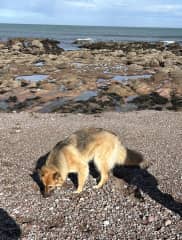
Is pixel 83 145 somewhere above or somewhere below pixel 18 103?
above

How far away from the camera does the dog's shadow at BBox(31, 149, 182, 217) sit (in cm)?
980

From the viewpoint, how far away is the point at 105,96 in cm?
2706

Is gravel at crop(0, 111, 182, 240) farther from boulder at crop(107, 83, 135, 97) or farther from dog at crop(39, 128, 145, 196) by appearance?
boulder at crop(107, 83, 135, 97)

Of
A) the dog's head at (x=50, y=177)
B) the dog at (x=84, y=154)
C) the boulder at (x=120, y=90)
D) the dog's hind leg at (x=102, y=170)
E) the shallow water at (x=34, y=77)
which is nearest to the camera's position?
the dog's head at (x=50, y=177)

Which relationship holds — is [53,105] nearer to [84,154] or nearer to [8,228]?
[84,154]

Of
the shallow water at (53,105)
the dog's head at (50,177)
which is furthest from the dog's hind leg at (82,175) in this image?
the shallow water at (53,105)

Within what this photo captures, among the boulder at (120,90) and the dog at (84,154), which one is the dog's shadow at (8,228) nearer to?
the dog at (84,154)

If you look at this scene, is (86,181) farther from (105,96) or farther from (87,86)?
(87,86)

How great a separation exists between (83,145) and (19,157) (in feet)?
13.9

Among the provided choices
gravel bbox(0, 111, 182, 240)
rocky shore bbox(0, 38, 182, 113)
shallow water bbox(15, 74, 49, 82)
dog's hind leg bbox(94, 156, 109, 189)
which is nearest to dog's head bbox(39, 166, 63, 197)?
gravel bbox(0, 111, 182, 240)

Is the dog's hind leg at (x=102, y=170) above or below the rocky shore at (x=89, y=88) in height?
above

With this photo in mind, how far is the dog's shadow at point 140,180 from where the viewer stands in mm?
9797

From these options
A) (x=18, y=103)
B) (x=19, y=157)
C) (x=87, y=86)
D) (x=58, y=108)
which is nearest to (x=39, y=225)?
(x=19, y=157)

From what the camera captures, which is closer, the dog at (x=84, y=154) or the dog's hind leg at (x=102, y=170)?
the dog at (x=84, y=154)
